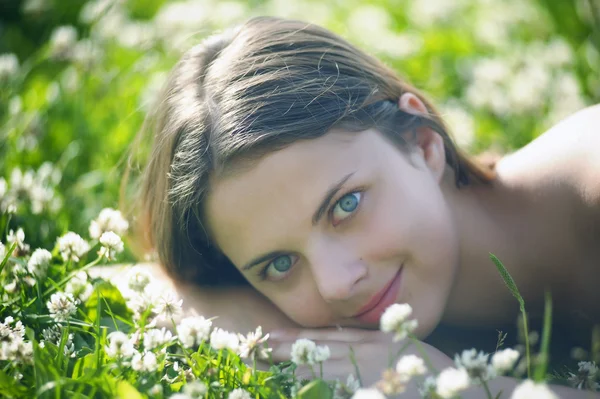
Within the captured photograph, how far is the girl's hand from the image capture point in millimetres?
1481

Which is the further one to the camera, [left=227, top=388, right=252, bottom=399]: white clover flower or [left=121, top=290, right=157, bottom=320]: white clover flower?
[left=121, top=290, right=157, bottom=320]: white clover flower

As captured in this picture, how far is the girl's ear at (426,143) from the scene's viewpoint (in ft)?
6.12

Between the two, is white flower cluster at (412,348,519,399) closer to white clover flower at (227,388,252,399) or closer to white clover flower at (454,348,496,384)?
white clover flower at (454,348,496,384)

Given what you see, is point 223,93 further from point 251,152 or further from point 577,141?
point 577,141

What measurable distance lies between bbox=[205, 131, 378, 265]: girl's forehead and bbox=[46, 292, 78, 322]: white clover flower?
16.0 inches

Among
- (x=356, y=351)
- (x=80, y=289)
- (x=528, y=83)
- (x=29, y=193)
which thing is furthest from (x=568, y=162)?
(x=29, y=193)

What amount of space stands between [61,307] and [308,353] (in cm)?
57

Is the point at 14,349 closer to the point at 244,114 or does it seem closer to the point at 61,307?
the point at 61,307

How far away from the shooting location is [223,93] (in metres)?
1.75

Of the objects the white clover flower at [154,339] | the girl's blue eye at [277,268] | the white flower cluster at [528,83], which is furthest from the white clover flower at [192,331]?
the white flower cluster at [528,83]

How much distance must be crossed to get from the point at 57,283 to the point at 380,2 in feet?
10.3

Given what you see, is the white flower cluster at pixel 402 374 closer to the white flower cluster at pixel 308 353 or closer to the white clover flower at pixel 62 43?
the white flower cluster at pixel 308 353

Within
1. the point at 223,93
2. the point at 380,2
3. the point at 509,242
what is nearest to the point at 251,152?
the point at 223,93

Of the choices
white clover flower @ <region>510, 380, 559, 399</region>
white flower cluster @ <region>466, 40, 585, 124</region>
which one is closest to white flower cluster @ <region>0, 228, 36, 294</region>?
white clover flower @ <region>510, 380, 559, 399</region>
